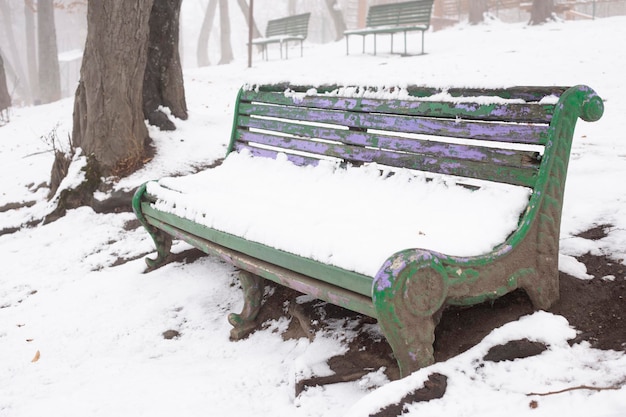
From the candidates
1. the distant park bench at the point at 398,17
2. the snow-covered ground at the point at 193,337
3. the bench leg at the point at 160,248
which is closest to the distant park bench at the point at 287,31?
the distant park bench at the point at 398,17

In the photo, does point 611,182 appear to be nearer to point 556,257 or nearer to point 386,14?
point 556,257

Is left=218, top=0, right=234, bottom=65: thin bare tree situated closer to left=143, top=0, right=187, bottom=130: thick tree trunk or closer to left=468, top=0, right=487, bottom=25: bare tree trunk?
left=468, top=0, right=487, bottom=25: bare tree trunk

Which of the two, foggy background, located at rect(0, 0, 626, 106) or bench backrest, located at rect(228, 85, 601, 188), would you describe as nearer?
bench backrest, located at rect(228, 85, 601, 188)

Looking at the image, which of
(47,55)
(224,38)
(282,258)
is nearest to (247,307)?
(282,258)

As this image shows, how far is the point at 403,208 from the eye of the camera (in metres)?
2.75

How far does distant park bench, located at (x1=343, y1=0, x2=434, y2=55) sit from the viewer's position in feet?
39.2

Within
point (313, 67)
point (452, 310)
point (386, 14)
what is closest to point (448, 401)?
point (452, 310)

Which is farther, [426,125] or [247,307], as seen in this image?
[247,307]

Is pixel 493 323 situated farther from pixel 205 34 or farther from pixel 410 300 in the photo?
pixel 205 34

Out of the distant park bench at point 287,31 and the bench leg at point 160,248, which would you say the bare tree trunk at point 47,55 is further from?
the bench leg at point 160,248

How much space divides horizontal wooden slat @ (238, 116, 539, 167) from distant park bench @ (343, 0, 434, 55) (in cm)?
872

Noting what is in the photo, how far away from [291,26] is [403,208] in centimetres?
1398

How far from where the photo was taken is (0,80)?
40.1 ft

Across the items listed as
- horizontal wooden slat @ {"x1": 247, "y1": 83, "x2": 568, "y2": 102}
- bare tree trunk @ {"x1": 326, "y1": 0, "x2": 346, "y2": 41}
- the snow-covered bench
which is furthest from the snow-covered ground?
bare tree trunk @ {"x1": 326, "y1": 0, "x2": 346, "y2": 41}
